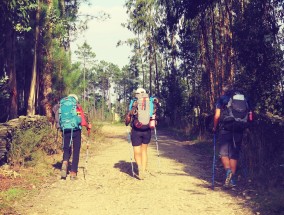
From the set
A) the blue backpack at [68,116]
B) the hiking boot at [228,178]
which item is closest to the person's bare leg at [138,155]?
the blue backpack at [68,116]

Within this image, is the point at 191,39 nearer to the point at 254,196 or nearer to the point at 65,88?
the point at 65,88

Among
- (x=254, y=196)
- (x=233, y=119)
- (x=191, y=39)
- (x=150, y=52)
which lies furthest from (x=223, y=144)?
(x=150, y=52)

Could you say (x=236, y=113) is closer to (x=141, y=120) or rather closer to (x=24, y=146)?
(x=141, y=120)

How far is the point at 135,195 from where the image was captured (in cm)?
620

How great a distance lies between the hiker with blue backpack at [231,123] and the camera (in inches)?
259

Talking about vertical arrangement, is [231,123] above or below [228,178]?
above

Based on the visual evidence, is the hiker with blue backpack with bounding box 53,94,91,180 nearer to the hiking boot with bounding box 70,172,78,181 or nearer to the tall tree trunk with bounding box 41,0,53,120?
the hiking boot with bounding box 70,172,78,181

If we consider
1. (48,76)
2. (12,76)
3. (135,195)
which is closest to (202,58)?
(48,76)

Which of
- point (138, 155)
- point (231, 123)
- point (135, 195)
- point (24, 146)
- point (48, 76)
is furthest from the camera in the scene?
point (48, 76)

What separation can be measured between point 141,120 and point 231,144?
6.30ft

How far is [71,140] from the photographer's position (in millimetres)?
7668

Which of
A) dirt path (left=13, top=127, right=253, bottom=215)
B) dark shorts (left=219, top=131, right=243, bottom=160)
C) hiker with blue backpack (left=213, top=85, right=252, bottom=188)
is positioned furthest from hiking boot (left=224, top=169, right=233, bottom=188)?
dark shorts (left=219, top=131, right=243, bottom=160)

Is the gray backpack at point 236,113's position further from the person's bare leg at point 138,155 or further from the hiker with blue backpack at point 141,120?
the person's bare leg at point 138,155

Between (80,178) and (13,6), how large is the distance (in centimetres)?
458
